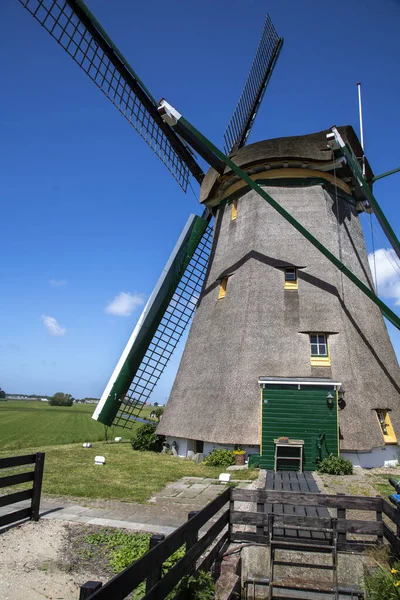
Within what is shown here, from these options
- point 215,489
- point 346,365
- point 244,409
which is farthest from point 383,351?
point 215,489

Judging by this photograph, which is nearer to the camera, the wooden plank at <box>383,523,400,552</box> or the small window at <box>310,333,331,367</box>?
the wooden plank at <box>383,523,400,552</box>

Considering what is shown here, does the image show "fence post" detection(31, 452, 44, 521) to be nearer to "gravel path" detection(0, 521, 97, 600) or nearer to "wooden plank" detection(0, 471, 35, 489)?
"wooden plank" detection(0, 471, 35, 489)

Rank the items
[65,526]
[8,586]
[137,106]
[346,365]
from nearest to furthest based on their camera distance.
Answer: [8,586] → [65,526] → [346,365] → [137,106]

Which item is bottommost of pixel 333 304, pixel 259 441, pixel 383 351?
pixel 259 441

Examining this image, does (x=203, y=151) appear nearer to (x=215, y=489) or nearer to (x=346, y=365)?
(x=346, y=365)

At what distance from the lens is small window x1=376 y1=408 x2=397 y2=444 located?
40.8 ft

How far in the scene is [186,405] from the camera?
14.1 metres

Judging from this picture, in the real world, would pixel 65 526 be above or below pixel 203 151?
below

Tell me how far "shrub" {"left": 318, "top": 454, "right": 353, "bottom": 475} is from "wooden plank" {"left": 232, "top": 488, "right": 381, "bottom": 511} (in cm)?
602

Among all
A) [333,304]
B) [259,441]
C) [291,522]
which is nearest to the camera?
[291,522]

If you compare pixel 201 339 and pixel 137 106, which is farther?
pixel 137 106

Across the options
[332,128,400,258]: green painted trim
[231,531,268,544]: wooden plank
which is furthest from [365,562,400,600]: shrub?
[332,128,400,258]: green painted trim

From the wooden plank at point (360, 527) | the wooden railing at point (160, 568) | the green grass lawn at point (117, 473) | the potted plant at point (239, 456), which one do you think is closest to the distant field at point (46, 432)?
the green grass lawn at point (117, 473)

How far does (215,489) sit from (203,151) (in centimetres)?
1232
